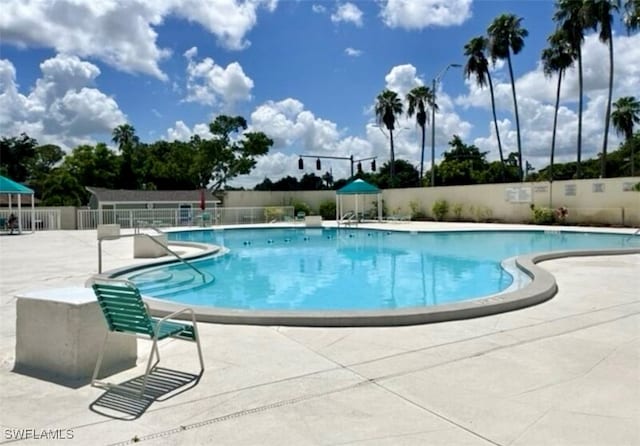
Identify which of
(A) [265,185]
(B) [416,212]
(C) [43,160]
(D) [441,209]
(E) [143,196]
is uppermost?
(C) [43,160]

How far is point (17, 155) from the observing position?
148 ft

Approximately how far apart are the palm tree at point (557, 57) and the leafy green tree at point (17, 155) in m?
46.5

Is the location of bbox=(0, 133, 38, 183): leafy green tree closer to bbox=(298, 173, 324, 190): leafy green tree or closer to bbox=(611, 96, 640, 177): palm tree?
bbox=(298, 173, 324, 190): leafy green tree

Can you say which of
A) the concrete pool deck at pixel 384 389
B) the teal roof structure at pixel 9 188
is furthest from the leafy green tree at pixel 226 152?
the concrete pool deck at pixel 384 389

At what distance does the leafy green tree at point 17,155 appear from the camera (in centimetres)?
4412

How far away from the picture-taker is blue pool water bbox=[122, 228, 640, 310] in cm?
793

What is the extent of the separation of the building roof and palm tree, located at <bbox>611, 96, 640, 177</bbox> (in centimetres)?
3275

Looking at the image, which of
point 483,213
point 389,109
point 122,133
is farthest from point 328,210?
point 122,133

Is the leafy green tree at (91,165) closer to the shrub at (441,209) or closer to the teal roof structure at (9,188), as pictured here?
the teal roof structure at (9,188)

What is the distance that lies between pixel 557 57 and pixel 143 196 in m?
26.6

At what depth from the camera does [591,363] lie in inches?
146

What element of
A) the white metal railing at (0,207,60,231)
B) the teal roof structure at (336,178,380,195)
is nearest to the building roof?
the white metal railing at (0,207,60,231)

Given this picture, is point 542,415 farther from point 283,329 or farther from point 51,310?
point 51,310

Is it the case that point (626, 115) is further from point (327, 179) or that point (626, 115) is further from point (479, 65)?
point (327, 179)
